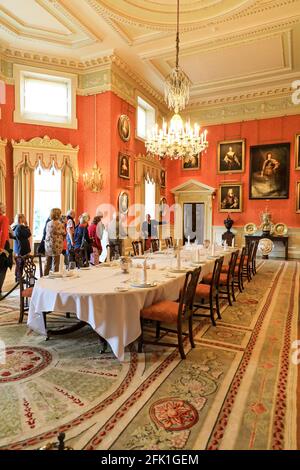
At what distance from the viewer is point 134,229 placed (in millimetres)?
10977

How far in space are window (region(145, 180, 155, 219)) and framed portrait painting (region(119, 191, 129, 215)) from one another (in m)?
2.26

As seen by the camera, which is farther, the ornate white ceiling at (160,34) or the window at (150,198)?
the window at (150,198)

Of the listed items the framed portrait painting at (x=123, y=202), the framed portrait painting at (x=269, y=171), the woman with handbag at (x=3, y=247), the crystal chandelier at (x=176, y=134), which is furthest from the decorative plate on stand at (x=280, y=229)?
the woman with handbag at (x=3, y=247)

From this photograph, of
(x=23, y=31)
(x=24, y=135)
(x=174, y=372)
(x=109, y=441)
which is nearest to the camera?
(x=109, y=441)

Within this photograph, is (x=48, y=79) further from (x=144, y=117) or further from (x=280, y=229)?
(x=280, y=229)

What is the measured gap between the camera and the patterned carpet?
7.30 feet

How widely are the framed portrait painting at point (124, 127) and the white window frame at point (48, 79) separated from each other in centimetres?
139

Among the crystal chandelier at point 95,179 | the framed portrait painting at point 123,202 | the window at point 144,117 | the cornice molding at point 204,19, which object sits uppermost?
the cornice molding at point 204,19

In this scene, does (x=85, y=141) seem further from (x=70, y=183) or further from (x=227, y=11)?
(x=227, y=11)

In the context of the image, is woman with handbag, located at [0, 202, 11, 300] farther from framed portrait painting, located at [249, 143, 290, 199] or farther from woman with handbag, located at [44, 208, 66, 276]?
framed portrait painting, located at [249, 143, 290, 199]

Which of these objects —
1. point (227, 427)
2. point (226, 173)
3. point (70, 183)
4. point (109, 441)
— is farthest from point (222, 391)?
point (226, 173)

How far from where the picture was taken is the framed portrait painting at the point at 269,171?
39.8 feet

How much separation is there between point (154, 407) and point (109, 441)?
1.71 feet

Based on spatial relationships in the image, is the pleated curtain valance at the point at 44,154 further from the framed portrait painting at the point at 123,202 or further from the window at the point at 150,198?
the window at the point at 150,198
